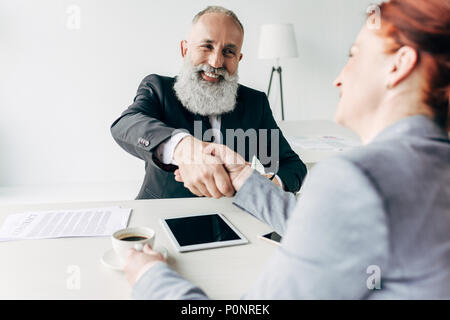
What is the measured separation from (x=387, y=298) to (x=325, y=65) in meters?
3.89

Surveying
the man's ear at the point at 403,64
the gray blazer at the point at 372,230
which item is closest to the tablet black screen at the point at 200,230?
the gray blazer at the point at 372,230

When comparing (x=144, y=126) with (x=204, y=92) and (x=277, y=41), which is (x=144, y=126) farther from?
(x=277, y=41)

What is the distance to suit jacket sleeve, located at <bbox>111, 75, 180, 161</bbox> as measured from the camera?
1.29 m

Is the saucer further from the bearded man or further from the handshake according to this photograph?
the bearded man

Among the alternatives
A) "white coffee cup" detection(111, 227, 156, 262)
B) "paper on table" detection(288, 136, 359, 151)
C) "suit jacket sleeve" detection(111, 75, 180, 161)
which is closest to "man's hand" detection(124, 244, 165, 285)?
"white coffee cup" detection(111, 227, 156, 262)

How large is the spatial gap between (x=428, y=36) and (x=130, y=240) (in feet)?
2.38

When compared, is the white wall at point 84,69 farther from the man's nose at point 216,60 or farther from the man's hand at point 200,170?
the man's hand at point 200,170

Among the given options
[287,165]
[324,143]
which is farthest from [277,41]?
Result: [287,165]

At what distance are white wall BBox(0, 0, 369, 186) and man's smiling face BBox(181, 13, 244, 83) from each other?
2011mm
